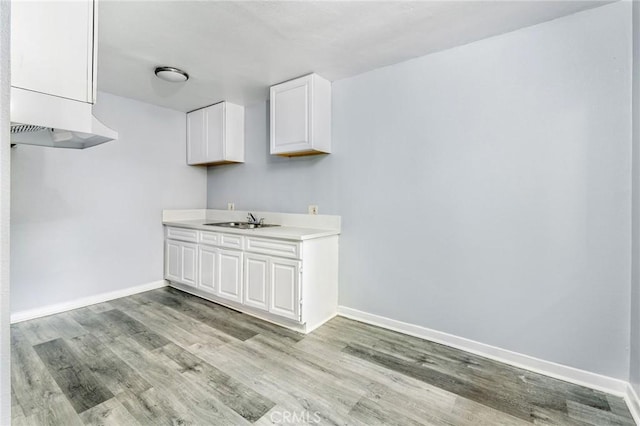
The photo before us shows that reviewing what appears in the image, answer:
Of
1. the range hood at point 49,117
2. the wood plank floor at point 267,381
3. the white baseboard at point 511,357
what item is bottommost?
the wood plank floor at point 267,381

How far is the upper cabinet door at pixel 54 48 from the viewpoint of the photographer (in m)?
1.28

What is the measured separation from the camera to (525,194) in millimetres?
2020

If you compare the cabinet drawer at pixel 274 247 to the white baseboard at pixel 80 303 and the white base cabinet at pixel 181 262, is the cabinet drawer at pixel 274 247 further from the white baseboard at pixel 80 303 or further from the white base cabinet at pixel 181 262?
the white baseboard at pixel 80 303

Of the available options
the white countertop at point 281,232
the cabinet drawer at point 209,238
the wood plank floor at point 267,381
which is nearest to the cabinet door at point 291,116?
the white countertop at point 281,232

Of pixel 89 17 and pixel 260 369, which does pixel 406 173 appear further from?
pixel 89 17

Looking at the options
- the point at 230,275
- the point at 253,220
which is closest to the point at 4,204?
the point at 230,275

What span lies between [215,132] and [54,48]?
2.30 m

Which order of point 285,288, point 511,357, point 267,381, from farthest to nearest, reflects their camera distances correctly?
point 285,288
point 511,357
point 267,381

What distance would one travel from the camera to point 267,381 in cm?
187

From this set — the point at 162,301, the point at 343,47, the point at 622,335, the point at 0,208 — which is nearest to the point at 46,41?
the point at 0,208

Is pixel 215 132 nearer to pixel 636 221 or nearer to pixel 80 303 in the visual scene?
pixel 80 303

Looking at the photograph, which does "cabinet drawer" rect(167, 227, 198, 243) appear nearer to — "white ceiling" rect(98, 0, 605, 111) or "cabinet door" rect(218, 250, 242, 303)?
"cabinet door" rect(218, 250, 242, 303)

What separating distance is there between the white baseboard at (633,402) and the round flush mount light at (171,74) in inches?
155

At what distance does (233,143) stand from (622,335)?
376cm
